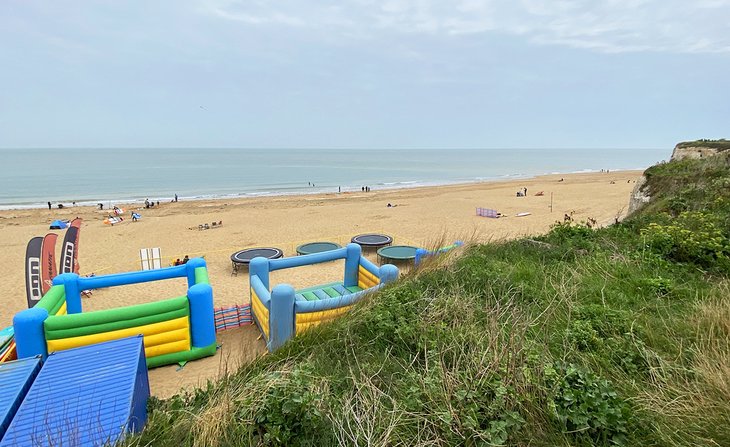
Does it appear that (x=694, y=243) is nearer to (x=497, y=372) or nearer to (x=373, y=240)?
(x=497, y=372)

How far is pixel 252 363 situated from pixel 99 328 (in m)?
4.43

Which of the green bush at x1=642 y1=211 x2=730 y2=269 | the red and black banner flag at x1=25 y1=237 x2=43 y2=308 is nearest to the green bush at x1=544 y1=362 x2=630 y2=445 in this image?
the green bush at x1=642 y1=211 x2=730 y2=269

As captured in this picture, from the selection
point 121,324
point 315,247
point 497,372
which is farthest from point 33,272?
point 497,372

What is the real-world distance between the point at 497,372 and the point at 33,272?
1034 centimetres

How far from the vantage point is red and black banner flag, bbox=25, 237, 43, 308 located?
8.44m

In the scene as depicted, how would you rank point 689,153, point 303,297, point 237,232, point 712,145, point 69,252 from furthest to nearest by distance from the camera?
point 237,232 < point 689,153 < point 712,145 < point 69,252 < point 303,297

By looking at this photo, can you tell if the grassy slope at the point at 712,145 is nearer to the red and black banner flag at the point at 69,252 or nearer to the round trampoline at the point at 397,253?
the round trampoline at the point at 397,253

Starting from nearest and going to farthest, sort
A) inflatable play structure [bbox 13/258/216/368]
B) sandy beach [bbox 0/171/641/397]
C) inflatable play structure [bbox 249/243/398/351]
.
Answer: inflatable play structure [bbox 13/258/216/368] < inflatable play structure [bbox 249/243/398/351] < sandy beach [bbox 0/171/641/397]

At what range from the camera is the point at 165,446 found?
2.22m

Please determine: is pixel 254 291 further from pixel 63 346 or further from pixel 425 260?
pixel 425 260

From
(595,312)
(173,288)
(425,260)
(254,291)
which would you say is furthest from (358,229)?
(595,312)

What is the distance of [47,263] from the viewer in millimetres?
8758

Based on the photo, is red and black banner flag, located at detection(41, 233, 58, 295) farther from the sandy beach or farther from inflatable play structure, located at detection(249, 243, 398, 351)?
inflatable play structure, located at detection(249, 243, 398, 351)

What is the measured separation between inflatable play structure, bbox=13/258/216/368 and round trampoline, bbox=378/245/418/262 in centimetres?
731
